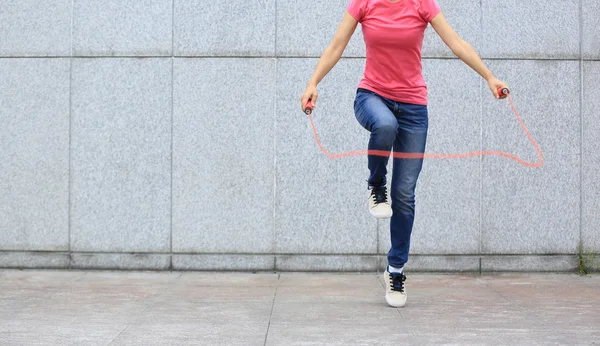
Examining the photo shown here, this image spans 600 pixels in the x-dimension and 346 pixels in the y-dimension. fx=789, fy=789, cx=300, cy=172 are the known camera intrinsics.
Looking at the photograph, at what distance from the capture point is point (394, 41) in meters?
5.41

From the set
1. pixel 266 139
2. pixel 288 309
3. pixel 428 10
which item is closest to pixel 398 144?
pixel 428 10

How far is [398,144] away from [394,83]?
450 mm

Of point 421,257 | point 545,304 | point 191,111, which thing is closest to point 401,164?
point 545,304

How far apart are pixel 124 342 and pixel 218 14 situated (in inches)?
160

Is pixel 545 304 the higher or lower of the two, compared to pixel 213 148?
lower

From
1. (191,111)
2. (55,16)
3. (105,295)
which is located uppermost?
(55,16)

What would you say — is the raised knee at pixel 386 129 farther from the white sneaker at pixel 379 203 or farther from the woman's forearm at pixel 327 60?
the woman's forearm at pixel 327 60

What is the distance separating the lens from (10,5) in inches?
306

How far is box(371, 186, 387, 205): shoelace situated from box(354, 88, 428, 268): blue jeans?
4cm

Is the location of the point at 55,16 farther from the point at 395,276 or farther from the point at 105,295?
the point at 395,276

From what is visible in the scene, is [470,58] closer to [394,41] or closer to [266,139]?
[394,41]

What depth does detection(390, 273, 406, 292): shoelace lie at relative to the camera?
5758 millimetres

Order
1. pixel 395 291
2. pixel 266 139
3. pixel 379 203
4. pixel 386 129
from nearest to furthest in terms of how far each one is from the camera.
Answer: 1. pixel 386 129
2. pixel 379 203
3. pixel 395 291
4. pixel 266 139

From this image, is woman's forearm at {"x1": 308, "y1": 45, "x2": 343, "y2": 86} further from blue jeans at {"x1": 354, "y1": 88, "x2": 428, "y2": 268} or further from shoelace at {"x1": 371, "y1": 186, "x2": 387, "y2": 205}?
shoelace at {"x1": 371, "y1": 186, "x2": 387, "y2": 205}
